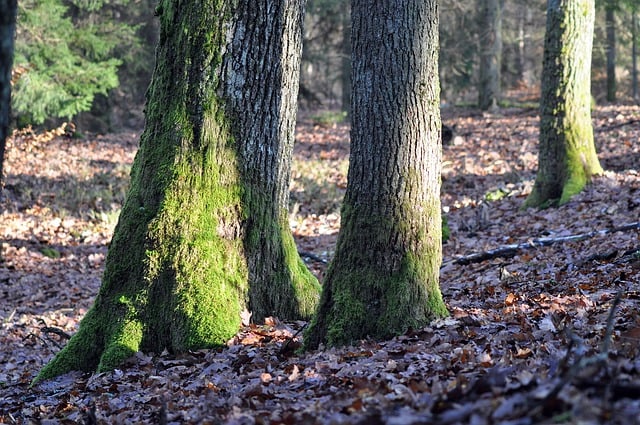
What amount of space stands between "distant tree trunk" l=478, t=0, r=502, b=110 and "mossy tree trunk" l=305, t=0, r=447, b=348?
20.8 meters

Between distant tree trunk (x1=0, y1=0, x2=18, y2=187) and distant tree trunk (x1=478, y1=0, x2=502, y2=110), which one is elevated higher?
distant tree trunk (x1=478, y1=0, x2=502, y2=110)

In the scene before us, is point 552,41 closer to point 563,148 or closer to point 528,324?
point 563,148

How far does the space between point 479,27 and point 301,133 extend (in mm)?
9660

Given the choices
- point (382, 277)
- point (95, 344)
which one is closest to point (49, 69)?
point (95, 344)

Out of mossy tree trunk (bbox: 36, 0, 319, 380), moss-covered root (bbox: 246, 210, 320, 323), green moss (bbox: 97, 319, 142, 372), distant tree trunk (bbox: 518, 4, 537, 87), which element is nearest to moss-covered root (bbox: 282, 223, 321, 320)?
moss-covered root (bbox: 246, 210, 320, 323)

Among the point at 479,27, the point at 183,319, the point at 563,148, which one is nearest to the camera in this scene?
the point at 183,319

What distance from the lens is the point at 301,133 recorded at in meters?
23.9

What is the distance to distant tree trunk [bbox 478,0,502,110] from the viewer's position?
24906 millimetres

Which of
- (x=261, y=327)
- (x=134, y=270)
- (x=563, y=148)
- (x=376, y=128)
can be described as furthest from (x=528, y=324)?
(x=563, y=148)

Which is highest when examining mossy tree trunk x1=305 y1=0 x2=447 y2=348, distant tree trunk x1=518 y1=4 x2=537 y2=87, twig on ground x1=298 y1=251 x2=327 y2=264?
distant tree trunk x1=518 y1=4 x2=537 y2=87

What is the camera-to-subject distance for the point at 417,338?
500 cm

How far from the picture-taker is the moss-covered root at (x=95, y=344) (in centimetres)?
576

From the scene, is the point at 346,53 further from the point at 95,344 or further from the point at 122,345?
the point at 122,345

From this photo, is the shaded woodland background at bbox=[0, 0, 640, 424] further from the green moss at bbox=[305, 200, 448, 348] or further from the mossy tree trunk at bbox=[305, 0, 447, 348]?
the mossy tree trunk at bbox=[305, 0, 447, 348]
